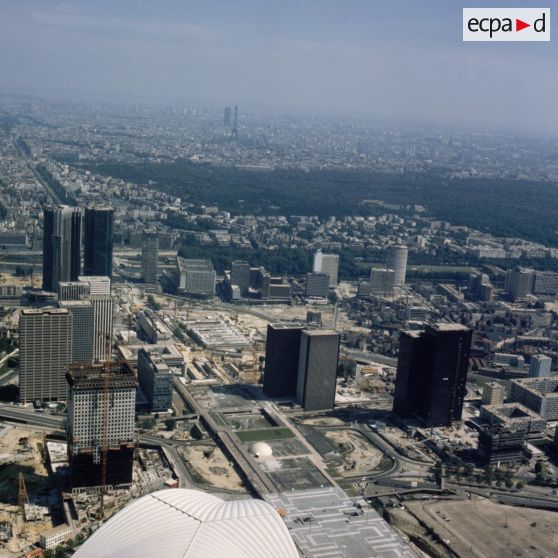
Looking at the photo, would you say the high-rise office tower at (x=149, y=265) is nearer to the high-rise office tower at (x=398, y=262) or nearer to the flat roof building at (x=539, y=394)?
the high-rise office tower at (x=398, y=262)

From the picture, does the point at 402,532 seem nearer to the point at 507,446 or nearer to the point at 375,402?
the point at 507,446

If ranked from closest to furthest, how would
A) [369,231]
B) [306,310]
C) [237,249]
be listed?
[306,310]
[237,249]
[369,231]

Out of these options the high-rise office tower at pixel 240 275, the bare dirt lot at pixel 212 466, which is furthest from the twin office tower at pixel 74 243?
the bare dirt lot at pixel 212 466

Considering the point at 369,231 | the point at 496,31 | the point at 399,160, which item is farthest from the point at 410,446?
the point at 399,160

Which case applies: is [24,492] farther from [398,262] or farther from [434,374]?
[398,262]

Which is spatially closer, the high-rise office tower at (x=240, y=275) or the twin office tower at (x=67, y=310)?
the twin office tower at (x=67, y=310)

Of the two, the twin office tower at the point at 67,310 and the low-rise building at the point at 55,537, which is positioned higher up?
the twin office tower at the point at 67,310
